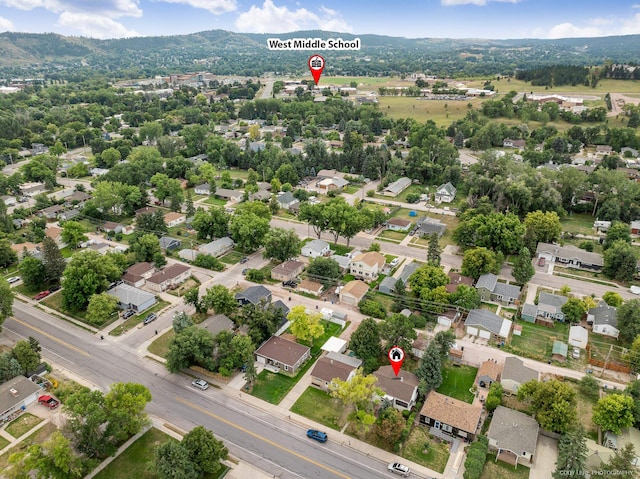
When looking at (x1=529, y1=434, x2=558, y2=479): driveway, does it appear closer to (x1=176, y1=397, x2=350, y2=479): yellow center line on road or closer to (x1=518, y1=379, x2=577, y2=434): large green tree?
(x1=518, y1=379, x2=577, y2=434): large green tree

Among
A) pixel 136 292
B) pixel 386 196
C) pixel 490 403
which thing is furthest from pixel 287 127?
pixel 490 403

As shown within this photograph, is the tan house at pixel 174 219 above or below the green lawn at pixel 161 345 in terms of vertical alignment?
above

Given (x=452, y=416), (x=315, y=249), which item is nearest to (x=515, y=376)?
(x=452, y=416)

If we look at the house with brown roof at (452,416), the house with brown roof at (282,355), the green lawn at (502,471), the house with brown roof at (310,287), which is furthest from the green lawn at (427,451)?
the house with brown roof at (310,287)

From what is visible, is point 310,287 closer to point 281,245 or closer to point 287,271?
point 287,271

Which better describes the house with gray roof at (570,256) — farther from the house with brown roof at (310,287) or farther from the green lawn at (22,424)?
the green lawn at (22,424)
